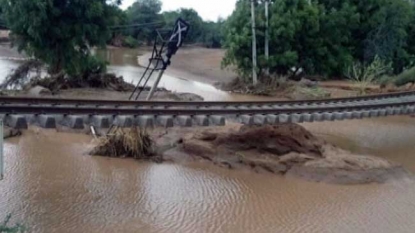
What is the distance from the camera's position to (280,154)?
10242 mm

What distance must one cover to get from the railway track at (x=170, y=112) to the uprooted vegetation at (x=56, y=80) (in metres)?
9.70

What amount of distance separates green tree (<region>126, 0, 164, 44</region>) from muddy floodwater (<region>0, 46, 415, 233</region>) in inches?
1740

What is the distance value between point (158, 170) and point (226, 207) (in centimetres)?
230

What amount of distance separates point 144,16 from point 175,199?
5006 cm

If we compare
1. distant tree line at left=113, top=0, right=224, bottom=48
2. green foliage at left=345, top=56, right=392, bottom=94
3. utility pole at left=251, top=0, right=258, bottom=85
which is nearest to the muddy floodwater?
green foliage at left=345, top=56, right=392, bottom=94

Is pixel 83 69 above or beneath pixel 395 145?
above

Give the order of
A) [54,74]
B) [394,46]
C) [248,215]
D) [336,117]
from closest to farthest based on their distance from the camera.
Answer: [248,215]
[336,117]
[54,74]
[394,46]

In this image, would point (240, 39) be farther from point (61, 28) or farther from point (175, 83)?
point (61, 28)

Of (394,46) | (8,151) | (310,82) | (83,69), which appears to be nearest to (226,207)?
(8,151)

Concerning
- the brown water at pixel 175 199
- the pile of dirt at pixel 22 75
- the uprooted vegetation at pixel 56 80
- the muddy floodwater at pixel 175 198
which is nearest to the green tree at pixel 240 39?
the uprooted vegetation at pixel 56 80

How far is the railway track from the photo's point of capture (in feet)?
24.2

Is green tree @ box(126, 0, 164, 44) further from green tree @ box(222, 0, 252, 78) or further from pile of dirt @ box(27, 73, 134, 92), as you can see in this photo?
pile of dirt @ box(27, 73, 134, 92)

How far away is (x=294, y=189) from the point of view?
29.2ft

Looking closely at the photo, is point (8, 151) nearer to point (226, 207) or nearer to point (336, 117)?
point (226, 207)
